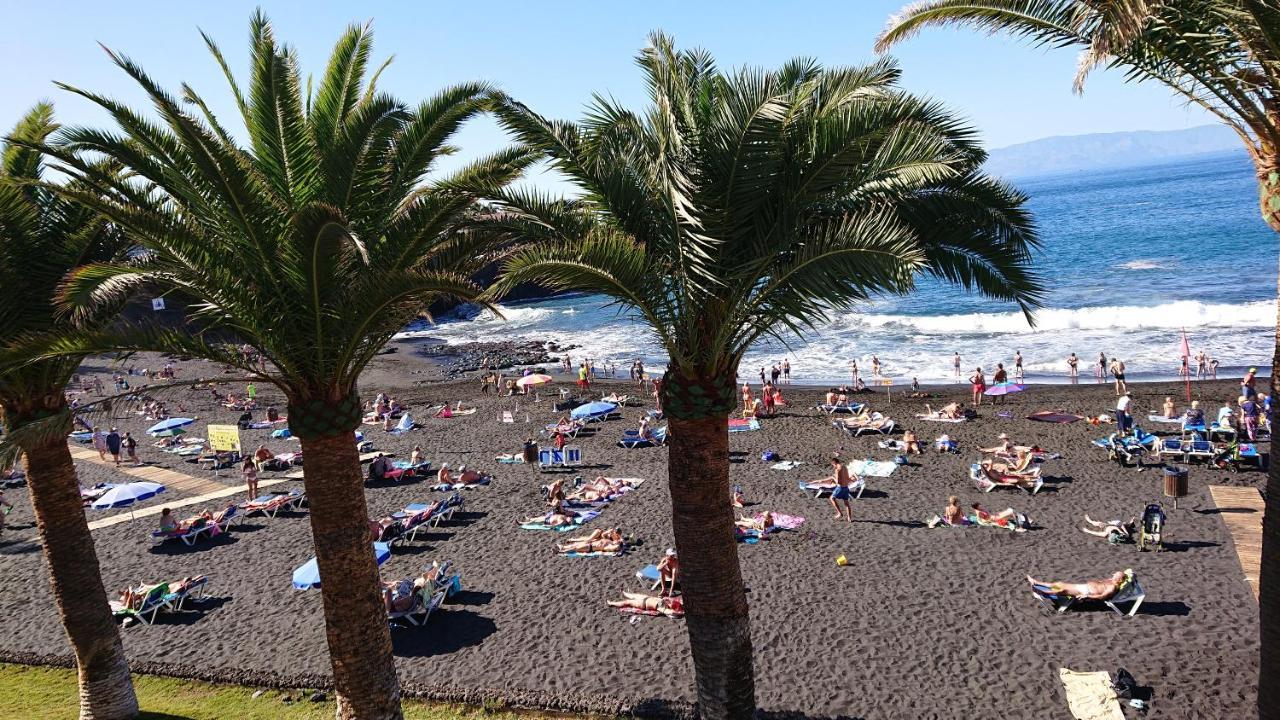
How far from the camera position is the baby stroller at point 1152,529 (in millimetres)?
14492

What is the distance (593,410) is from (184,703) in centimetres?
1823

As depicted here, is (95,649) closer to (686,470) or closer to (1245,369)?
(686,470)

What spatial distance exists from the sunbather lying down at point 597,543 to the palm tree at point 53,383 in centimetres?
819

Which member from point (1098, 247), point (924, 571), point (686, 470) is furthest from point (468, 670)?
point (1098, 247)

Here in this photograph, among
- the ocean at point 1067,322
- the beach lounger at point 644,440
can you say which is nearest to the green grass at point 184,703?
the beach lounger at point 644,440

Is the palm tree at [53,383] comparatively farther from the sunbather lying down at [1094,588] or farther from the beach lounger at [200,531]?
the sunbather lying down at [1094,588]

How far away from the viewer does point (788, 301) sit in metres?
6.91

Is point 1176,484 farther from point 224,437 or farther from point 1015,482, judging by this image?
point 224,437

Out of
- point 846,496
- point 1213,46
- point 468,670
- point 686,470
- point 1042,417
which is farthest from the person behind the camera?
point 1042,417

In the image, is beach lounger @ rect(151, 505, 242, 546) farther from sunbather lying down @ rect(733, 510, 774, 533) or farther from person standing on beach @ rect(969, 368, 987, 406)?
person standing on beach @ rect(969, 368, 987, 406)

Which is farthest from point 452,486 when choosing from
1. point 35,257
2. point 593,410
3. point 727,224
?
point 727,224

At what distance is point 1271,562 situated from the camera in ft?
19.2

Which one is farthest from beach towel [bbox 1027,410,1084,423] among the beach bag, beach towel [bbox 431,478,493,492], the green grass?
the green grass

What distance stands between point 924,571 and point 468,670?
8.10 metres
